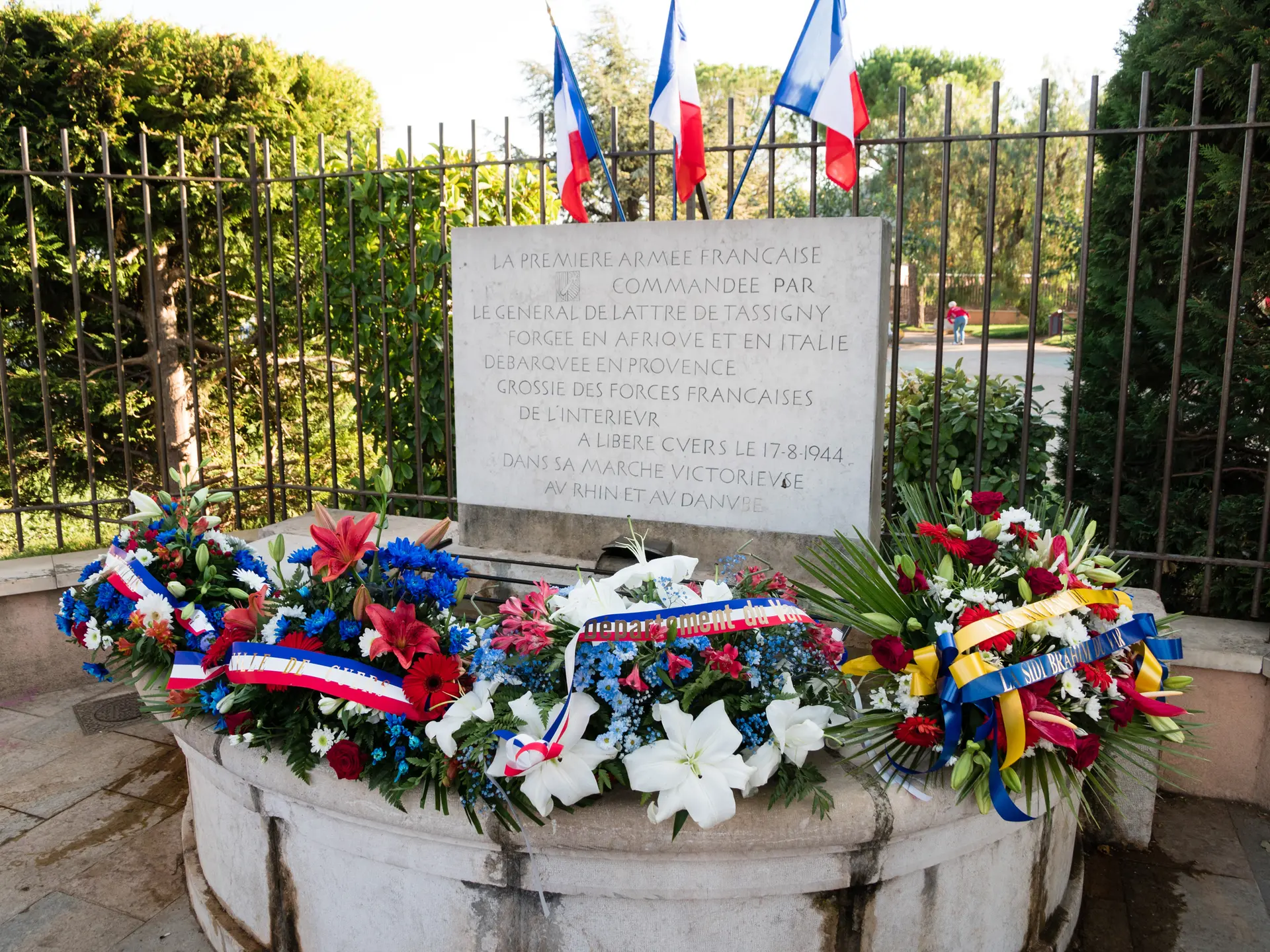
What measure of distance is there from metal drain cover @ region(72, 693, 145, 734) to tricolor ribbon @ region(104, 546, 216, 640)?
5.31ft

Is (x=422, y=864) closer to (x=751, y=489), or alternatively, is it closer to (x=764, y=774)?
(x=764, y=774)

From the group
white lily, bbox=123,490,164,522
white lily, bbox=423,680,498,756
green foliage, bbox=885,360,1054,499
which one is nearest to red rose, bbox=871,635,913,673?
white lily, bbox=423,680,498,756

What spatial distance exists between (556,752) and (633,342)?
2036 mm

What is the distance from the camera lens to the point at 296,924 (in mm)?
2441

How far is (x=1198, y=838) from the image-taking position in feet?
11.0

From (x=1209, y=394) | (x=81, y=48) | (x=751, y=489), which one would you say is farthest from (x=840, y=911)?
(x=81, y=48)

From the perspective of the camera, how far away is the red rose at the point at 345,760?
2.10 m

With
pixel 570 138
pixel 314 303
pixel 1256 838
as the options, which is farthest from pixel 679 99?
pixel 314 303

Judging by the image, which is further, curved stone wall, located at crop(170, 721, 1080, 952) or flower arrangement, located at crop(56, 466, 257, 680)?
flower arrangement, located at crop(56, 466, 257, 680)

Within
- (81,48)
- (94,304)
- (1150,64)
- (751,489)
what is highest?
(81,48)

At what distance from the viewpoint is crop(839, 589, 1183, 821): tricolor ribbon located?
2.08m

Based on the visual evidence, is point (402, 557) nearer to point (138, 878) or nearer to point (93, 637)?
point (93, 637)

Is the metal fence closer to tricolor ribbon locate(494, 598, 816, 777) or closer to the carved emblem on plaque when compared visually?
the carved emblem on plaque

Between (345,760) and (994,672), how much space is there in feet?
4.72
